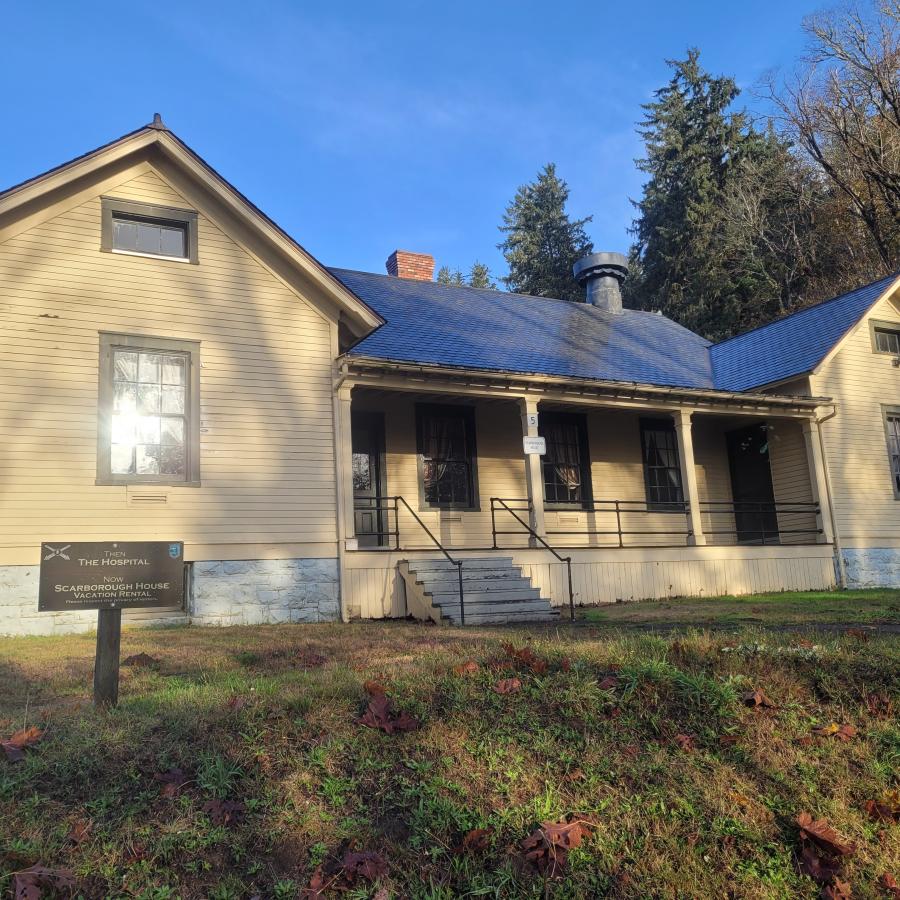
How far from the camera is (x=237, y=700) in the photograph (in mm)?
4930

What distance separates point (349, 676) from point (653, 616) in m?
6.20

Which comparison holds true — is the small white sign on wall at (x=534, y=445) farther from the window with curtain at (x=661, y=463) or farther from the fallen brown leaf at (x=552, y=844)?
the fallen brown leaf at (x=552, y=844)

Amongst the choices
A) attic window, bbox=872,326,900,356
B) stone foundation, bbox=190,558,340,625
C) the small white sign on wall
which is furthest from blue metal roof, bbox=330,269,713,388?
stone foundation, bbox=190,558,340,625

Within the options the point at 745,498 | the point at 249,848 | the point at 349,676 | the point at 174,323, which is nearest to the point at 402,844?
the point at 249,848

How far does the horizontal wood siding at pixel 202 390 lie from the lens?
33.9 ft

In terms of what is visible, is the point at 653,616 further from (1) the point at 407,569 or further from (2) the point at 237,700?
(2) the point at 237,700

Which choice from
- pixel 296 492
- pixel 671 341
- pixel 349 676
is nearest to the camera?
pixel 349 676

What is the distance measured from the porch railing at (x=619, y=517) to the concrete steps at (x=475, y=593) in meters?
2.92

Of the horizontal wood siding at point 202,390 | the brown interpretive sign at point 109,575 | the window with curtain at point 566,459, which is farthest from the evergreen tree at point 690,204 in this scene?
the brown interpretive sign at point 109,575

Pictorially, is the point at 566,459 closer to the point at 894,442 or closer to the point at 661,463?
the point at 661,463

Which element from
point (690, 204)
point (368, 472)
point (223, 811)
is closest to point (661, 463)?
point (368, 472)

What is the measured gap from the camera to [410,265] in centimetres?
2055

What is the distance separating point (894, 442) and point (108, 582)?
17.4 m

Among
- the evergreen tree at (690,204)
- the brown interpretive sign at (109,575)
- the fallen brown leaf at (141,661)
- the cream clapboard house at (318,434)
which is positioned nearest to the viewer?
the brown interpretive sign at (109,575)
